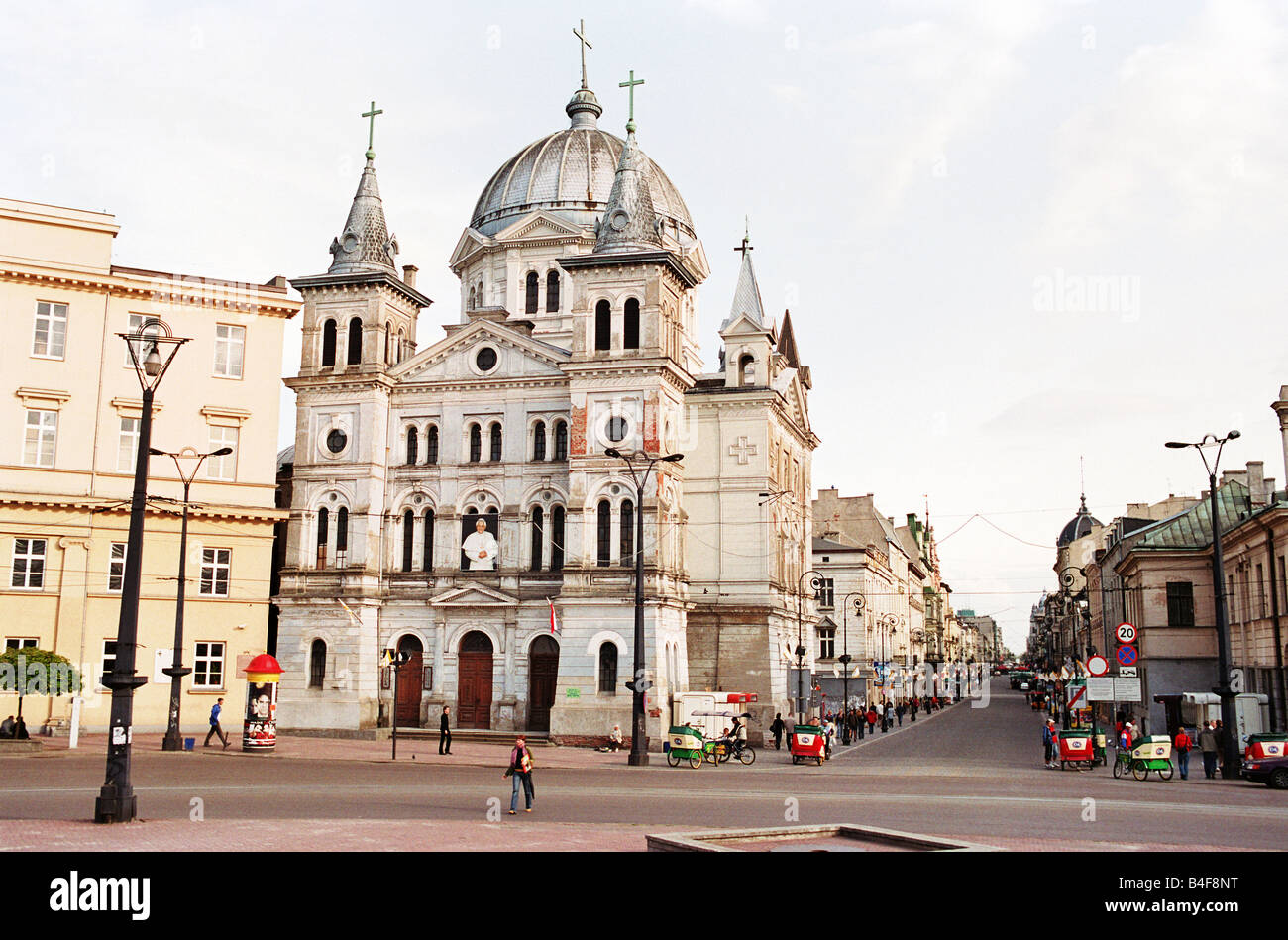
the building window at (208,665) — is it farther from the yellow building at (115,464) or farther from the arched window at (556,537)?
the arched window at (556,537)

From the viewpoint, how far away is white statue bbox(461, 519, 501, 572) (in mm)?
51688

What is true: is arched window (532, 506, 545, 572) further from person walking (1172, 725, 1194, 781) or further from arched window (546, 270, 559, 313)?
person walking (1172, 725, 1194, 781)

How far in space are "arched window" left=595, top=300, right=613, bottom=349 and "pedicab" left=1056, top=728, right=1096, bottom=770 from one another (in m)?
24.2

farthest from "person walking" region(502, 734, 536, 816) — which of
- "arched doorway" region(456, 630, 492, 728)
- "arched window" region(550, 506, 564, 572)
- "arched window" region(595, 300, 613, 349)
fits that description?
"arched window" region(595, 300, 613, 349)

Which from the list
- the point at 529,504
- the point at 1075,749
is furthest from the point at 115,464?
the point at 1075,749

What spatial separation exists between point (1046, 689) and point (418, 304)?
6795 cm

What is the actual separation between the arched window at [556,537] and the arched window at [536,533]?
51 cm

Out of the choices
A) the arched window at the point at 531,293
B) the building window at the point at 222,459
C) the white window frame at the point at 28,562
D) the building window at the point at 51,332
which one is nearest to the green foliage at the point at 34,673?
the white window frame at the point at 28,562

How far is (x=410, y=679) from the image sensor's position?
52.4 metres

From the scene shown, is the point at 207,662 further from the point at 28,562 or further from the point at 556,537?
the point at 556,537

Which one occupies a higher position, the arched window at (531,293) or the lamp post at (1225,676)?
the arched window at (531,293)

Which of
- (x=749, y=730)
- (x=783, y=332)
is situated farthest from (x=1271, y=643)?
(x=783, y=332)

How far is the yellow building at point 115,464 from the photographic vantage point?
45.0 m

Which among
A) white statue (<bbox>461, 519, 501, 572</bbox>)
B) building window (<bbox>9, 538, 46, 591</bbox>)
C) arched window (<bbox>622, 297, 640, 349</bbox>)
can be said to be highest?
arched window (<bbox>622, 297, 640, 349</bbox>)
